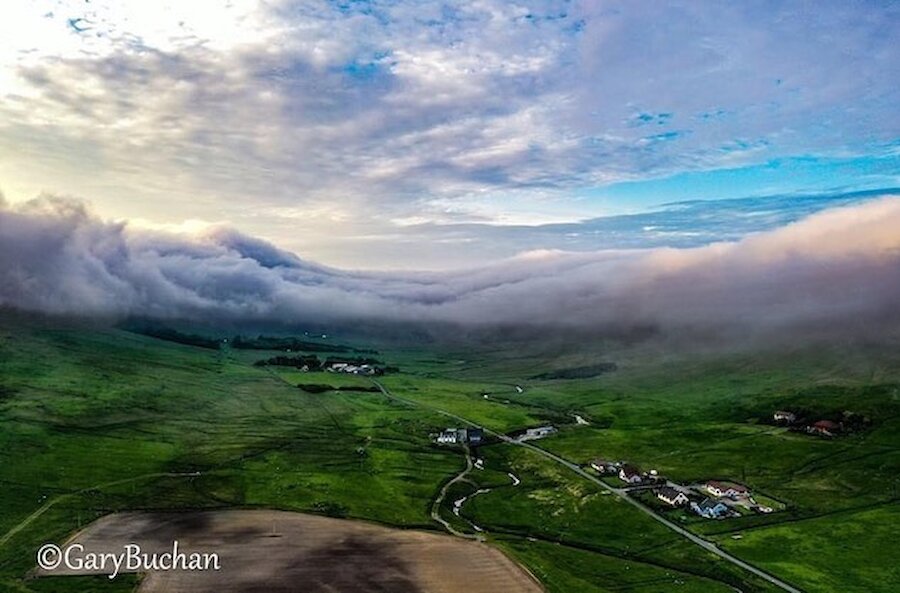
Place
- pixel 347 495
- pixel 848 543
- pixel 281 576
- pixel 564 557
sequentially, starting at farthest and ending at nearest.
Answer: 1. pixel 347 495
2. pixel 848 543
3. pixel 564 557
4. pixel 281 576

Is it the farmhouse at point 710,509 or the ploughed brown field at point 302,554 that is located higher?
the ploughed brown field at point 302,554

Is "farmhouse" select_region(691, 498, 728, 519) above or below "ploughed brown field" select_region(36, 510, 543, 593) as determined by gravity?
below

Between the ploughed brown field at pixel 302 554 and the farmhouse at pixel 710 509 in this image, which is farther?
the farmhouse at pixel 710 509

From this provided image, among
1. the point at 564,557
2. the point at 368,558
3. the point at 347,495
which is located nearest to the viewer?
the point at 368,558

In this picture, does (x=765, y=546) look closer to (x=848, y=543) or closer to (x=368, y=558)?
(x=848, y=543)

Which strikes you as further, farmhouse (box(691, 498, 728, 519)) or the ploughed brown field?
farmhouse (box(691, 498, 728, 519))

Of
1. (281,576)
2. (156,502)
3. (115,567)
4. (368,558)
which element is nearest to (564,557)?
(368,558)
